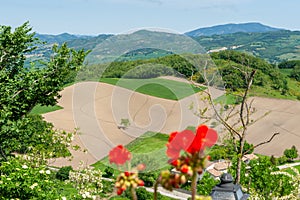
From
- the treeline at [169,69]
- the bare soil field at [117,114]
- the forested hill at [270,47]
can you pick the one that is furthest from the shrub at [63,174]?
the forested hill at [270,47]

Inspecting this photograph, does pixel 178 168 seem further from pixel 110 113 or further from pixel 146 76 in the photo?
pixel 110 113

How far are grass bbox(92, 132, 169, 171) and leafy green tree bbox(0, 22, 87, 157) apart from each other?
2431mm

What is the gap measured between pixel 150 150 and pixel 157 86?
15.9 ft

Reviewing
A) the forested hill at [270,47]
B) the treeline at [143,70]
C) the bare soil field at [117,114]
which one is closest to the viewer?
the treeline at [143,70]

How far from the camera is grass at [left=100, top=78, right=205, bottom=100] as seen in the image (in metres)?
15.5

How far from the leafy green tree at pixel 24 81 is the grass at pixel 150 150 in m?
2.43

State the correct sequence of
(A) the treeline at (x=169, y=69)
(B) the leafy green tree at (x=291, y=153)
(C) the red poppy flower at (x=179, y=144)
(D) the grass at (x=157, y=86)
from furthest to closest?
(B) the leafy green tree at (x=291, y=153), (D) the grass at (x=157, y=86), (A) the treeline at (x=169, y=69), (C) the red poppy flower at (x=179, y=144)

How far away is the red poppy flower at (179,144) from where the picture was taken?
129 cm

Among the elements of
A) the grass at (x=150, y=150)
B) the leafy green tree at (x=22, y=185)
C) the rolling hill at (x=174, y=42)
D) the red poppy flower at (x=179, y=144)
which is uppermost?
the rolling hill at (x=174, y=42)

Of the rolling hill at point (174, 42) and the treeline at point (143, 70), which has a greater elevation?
the rolling hill at point (174, 42)

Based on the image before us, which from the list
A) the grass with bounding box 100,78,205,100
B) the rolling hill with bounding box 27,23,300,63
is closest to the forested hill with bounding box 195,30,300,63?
the rolling hill with bounding box 27,23,300,63

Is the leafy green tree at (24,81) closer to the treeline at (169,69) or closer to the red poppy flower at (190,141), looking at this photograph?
the treeline at (169,69)

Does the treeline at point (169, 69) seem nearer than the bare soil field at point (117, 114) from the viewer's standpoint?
Yes

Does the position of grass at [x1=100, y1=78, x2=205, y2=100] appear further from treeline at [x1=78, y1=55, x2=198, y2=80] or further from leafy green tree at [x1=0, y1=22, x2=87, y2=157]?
leafy green tree at [x1=0, y1=22, x2=87, y2=157]
